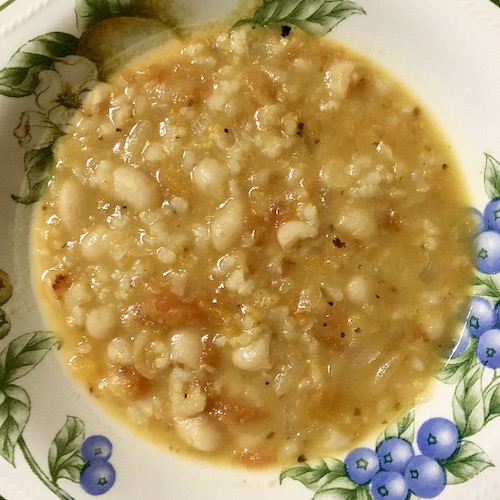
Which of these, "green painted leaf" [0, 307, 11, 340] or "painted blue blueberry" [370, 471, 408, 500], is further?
"green painted leaf" [0, 307, 11, 340]

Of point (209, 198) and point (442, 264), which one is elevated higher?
point (209, 198)

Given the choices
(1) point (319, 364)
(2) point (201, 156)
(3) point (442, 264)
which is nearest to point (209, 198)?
(2) point (201, 156)

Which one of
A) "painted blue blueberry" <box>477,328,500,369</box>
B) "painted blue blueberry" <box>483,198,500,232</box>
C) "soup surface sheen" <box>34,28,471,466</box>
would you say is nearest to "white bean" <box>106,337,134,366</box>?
Answer: "soup surface sheen" <box>34,28,471,466</box>

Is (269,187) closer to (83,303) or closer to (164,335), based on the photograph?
(164,335)

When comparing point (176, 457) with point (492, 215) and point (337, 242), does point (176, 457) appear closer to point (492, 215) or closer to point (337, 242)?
point (337, 242)

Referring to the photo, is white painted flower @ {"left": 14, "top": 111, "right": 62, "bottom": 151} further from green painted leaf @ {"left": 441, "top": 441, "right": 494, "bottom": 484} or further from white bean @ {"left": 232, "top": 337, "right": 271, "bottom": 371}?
green painted leaf @ {"left": 441, "top": 441, "right": 494, "bottom": 484}

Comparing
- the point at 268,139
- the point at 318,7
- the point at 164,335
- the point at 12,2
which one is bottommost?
the point at 164,335
